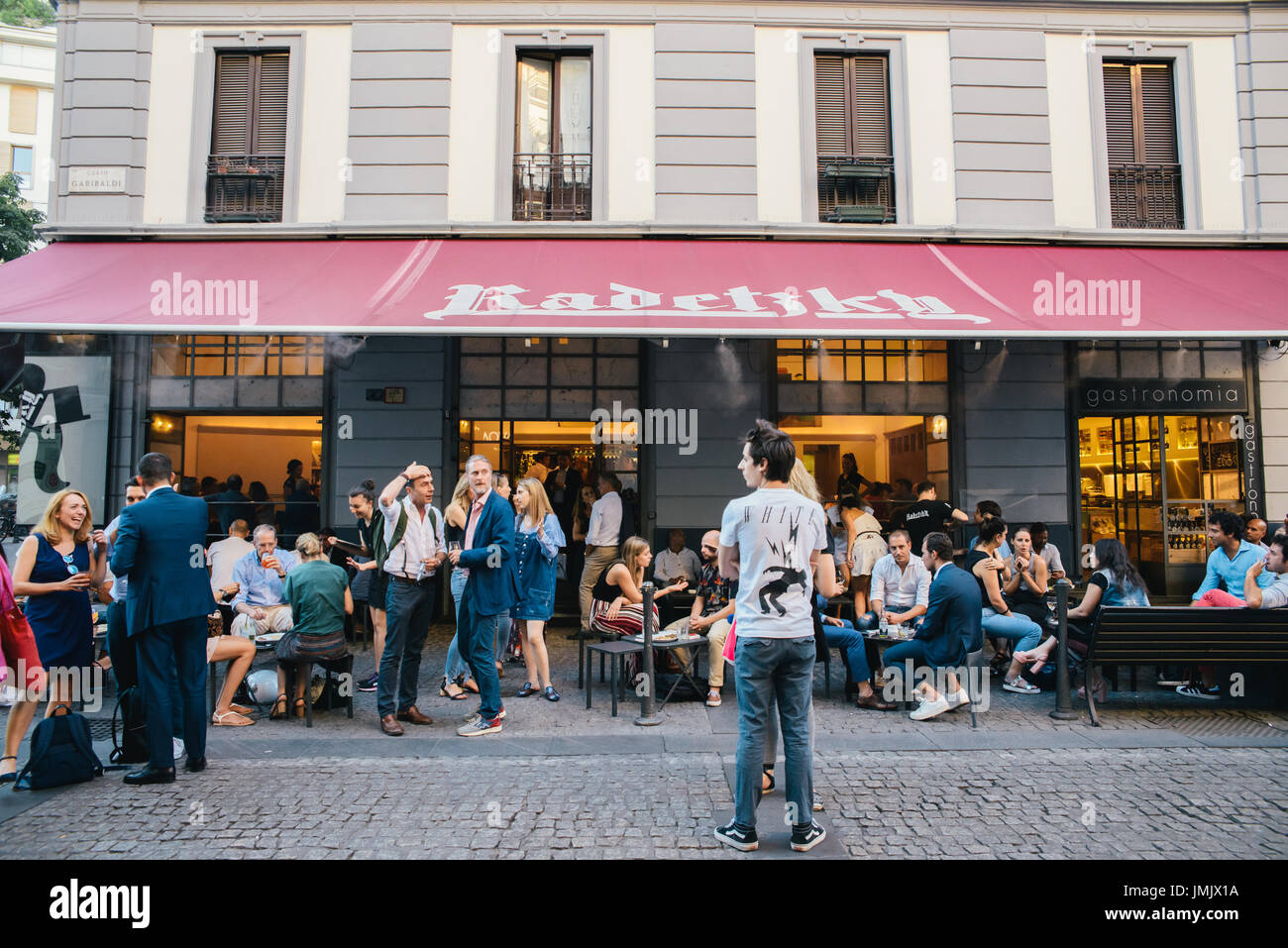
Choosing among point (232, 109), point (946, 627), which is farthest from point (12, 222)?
point (946, 627)

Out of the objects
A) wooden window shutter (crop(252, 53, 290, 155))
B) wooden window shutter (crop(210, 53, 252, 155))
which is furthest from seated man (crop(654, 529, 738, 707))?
wooden window shutter (crop(210, 53, 252, 155))

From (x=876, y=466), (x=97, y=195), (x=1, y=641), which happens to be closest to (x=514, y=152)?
(x=97, y=195)

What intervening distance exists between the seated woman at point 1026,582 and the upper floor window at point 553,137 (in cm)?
647

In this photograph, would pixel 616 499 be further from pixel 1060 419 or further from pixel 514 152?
pixel 1060 419

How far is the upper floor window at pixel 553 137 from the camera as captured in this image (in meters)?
9.76

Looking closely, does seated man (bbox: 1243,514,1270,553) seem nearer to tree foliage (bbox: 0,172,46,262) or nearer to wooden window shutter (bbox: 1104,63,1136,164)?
wooden window shutter (bbox: 1104,63,1136,164)

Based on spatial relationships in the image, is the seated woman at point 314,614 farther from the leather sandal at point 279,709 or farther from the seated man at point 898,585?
the seated man at point 898,585

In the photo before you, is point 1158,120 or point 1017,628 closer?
point 1017,628

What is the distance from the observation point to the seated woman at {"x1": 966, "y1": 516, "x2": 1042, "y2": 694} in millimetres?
6559

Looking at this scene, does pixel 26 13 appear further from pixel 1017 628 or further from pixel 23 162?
pixel 1017 628

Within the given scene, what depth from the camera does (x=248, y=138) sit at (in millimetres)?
9812

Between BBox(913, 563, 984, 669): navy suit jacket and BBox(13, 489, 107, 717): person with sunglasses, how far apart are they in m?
5.90

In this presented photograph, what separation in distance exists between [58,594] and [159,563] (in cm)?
100

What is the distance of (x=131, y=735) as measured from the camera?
4.78 m
